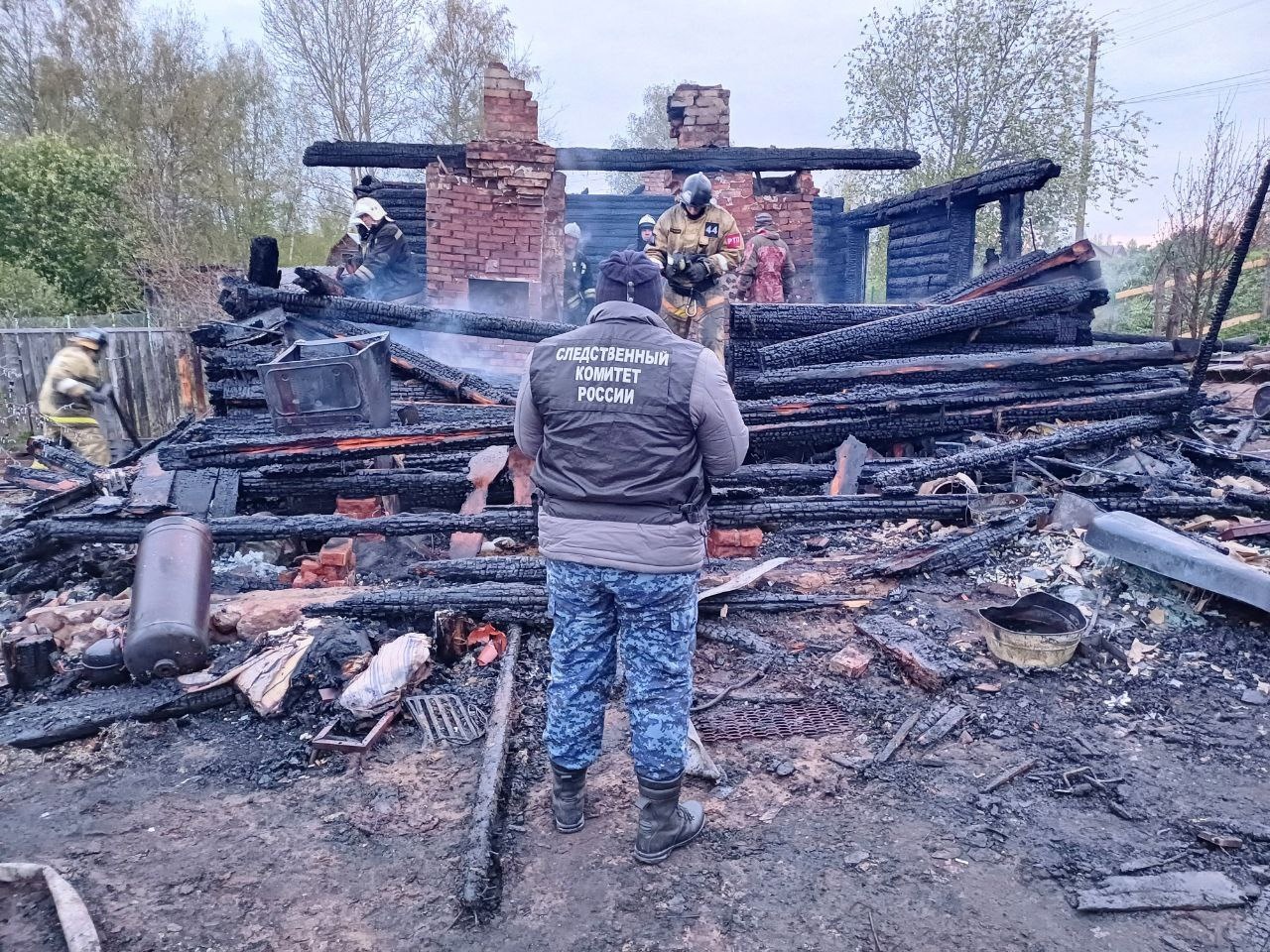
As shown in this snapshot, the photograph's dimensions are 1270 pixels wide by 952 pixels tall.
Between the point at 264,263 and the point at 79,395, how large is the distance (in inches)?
103

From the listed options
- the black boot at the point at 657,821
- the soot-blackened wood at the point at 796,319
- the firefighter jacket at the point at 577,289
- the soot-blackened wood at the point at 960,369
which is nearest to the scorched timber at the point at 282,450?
the soot-blackened wood at the point at 960,369

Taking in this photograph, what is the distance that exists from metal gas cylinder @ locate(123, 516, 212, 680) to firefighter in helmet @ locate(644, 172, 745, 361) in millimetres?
4668

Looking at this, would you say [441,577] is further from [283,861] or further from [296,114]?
[296,114]

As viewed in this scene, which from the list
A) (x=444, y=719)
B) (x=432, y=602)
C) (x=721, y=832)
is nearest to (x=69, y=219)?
(x=432, y=602)

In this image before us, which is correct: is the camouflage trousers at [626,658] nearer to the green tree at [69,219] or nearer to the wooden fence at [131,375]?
the wooden fence at [131,375]

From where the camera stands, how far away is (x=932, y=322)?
25.3 feet

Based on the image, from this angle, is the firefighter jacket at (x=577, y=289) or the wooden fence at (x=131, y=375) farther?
the wooden fence at (x=131, y=375)

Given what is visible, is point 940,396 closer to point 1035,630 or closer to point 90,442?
point 1035,630

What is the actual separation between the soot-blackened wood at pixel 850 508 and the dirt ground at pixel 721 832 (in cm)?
191

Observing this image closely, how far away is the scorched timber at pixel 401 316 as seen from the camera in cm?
874

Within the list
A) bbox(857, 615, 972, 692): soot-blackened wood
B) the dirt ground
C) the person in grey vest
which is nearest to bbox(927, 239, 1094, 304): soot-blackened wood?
bbox(857, 615, 972, 692): soot-blackened wood

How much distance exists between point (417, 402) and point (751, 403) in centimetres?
339

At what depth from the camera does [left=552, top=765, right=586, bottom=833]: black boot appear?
9.75 ft

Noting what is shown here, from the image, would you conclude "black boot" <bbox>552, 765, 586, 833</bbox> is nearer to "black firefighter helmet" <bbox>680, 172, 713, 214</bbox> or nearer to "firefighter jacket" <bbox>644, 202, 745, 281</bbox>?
"firefighter jacket" <bbox>644, 202, 745, 281</bbox>
